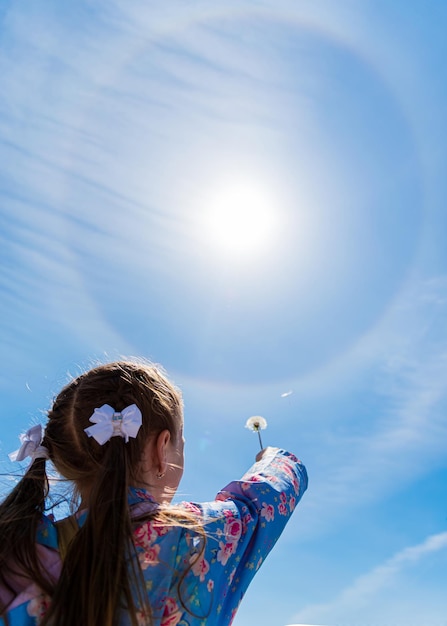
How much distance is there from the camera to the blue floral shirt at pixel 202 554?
1623mm

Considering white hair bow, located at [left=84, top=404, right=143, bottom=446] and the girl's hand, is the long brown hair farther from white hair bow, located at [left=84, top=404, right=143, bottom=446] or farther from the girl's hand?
the girl's hand

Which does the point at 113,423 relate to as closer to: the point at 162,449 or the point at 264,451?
the point at 162,449

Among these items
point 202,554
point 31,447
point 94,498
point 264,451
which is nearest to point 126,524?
point 94,498

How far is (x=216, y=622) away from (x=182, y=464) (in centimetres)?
64

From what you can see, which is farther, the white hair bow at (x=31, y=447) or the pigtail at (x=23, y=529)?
the white hair bow at (x=31, y=447)

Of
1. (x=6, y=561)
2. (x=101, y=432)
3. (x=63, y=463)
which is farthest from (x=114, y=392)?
(x=6, y=561)

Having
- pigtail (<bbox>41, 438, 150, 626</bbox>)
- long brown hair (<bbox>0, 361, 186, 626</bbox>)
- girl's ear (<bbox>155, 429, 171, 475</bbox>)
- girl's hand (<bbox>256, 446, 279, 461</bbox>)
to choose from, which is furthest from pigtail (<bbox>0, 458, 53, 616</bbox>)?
girl's hand (<bbox>256, 446, 279, 461</bbox>)

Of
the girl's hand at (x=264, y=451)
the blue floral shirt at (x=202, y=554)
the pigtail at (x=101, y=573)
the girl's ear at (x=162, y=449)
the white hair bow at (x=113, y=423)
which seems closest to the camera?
the pigtail at (x=101, y=573)

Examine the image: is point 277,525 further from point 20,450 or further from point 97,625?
point 20,450

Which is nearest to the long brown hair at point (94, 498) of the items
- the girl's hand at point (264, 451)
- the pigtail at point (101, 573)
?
the pigtail at point (101, 573)

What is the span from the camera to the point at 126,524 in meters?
1.65

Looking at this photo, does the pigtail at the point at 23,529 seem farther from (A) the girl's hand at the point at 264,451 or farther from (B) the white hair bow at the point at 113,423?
(A) the girl's hand at the point at 264,451

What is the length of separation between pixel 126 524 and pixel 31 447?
76cm

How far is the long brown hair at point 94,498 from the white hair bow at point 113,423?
1.4 inches
